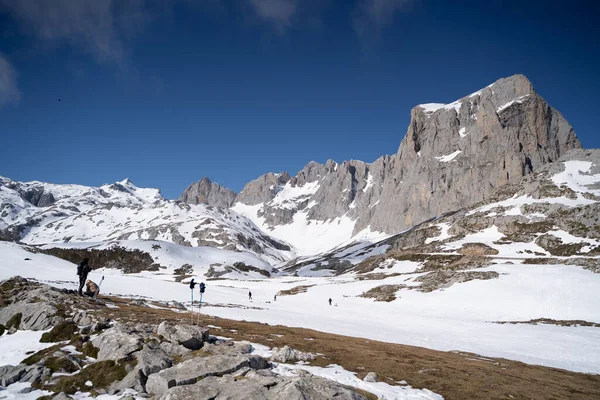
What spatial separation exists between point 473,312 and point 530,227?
88.6m

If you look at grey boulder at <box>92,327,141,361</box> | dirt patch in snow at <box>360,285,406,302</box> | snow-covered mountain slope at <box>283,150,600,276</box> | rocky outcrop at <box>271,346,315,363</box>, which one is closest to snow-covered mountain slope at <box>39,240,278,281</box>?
snow-covered mountain slope at <box>283,150,600,276</box>

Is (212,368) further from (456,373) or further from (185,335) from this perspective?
(456,373)

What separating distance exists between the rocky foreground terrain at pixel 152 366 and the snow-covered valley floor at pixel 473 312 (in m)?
22.2

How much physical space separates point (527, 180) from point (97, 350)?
19467 cm

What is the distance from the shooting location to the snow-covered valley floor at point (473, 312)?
110ft

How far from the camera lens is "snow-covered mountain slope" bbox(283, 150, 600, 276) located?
339 ft

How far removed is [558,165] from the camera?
168m

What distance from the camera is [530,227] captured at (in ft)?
413

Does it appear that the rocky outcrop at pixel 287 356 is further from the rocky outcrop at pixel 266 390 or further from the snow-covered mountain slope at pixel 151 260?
the snow-covered mountain slope at pixel 151 260

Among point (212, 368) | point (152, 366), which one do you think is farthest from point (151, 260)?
point (212, 368)

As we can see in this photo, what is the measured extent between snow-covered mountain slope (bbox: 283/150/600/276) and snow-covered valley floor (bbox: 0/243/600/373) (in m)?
18.2

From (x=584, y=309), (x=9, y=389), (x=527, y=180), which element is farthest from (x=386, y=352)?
(x=527, y=180)

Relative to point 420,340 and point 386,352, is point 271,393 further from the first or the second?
point 420,340

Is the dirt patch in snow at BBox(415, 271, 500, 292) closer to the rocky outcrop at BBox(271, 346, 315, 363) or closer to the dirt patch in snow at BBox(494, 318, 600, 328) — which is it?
the dirt patch in snow at BBox(494, 318, 600, 328)
